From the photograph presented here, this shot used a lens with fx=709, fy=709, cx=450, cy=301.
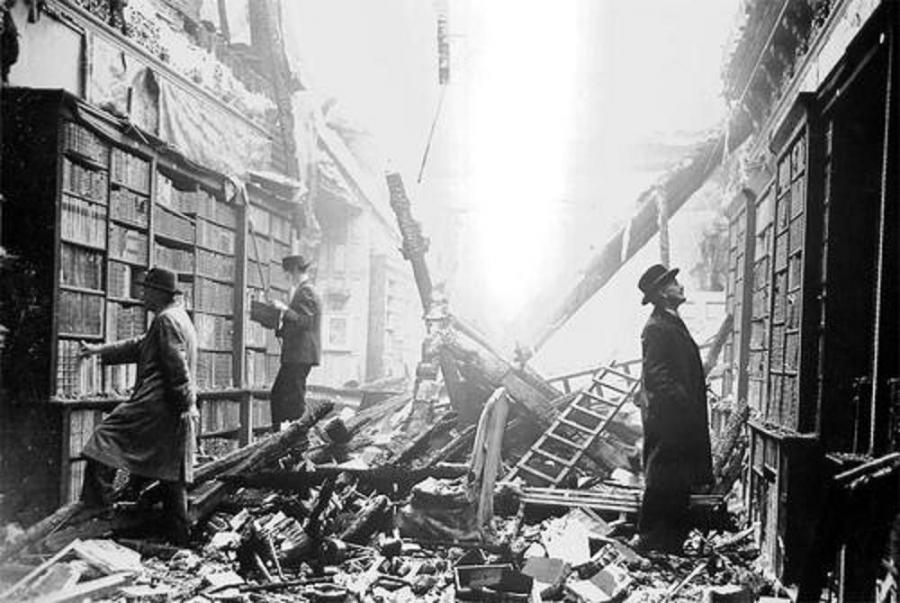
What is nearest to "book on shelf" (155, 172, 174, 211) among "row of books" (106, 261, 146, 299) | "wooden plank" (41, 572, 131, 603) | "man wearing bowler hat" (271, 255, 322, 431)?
"row of books" (106, 261, 146, 299)

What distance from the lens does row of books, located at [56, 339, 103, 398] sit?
5.17m

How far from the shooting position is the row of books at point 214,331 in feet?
24.5

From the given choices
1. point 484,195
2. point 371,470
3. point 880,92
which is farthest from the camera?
point 484,195

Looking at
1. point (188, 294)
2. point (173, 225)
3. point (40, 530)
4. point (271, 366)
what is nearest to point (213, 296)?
point (188, 294)

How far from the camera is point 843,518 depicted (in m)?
2.30

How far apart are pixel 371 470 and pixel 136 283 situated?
262 cm

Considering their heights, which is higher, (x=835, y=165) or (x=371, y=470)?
(x=835, y=165)

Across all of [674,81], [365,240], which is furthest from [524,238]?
[674,81]

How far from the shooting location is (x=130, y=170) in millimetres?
6078

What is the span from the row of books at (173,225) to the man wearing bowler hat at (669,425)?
438 cm

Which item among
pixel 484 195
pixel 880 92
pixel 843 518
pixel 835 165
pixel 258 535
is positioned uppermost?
pixel 484 195

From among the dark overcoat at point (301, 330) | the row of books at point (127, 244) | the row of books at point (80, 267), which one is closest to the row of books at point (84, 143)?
the row of books at point (127, 244)

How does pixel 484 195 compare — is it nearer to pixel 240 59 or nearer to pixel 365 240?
pixel 365 240

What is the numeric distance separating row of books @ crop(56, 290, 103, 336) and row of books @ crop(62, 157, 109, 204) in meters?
0.77
